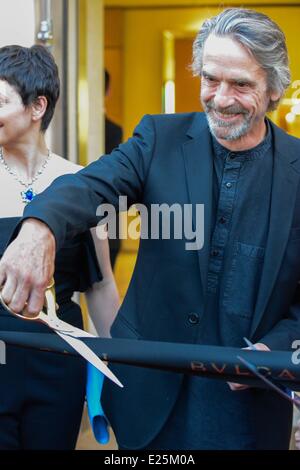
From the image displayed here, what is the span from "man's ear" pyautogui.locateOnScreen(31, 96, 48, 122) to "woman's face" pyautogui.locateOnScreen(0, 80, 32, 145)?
0.02 meters

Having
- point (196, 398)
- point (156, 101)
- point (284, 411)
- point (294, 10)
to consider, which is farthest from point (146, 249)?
point (156, 101)

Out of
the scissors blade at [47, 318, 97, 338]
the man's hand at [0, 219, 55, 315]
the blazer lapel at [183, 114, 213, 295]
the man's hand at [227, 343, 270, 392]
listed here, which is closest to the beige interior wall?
the blazer lapel at [183, 114, 213, 295]

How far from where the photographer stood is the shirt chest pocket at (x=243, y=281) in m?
2.14

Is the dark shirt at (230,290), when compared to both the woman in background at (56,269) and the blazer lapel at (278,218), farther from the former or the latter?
the woman in background at (56,269)

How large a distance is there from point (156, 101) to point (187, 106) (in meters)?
0.57

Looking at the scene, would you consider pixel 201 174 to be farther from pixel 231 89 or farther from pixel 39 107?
pixel 39 107

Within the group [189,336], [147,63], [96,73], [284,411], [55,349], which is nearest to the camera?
[55,349]

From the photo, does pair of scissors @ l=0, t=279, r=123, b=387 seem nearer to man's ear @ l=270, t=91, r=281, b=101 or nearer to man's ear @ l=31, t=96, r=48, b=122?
man's ear @ l=270, t=91, r=281, b=101

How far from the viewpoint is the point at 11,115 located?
8.48 ft

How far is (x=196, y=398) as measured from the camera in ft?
7.33

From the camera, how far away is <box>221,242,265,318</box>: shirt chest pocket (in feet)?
7.03

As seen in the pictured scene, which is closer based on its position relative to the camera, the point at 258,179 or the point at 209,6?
the point at 258,179

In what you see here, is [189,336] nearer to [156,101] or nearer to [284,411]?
[284,411]

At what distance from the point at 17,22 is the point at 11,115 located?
1.65 metres
